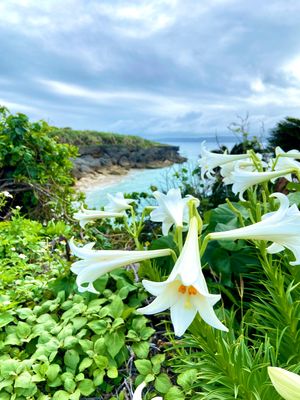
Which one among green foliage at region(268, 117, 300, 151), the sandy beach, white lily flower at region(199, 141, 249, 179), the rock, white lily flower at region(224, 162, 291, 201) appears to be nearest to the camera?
white lily flower at region(224, 162, 291, 201)

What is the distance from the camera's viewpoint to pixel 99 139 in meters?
21.8

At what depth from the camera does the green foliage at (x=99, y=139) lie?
19.7 meters

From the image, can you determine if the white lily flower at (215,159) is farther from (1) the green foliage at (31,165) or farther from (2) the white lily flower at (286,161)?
(1) the green foliage at (31,165)

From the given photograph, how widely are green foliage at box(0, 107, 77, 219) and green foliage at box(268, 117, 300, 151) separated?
2.79 m

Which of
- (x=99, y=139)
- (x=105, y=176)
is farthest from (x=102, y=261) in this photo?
(x=99, y=139)

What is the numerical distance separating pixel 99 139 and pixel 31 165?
17.3 meters

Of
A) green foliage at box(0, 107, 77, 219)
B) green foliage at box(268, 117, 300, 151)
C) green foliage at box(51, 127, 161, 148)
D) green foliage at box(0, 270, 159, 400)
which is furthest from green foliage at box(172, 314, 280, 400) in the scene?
green foliage at box(51, 127, 161, 148)

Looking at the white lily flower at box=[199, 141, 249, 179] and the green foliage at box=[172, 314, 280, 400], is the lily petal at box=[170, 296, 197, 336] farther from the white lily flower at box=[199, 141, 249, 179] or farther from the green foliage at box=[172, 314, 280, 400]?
the white lily flower at box=[199, 141, 249, 179]

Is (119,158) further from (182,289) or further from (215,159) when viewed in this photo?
(182,289)

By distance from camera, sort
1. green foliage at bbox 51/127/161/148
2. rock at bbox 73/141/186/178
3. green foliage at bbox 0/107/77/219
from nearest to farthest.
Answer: green foliage at bbox 0/107/77/219
rock at bbox 73/141/186/178
green foliage at bbox 51/127/161/148

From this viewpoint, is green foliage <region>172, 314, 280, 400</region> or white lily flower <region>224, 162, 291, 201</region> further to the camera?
white lily flower <region>224, 162, 291, 201</region>

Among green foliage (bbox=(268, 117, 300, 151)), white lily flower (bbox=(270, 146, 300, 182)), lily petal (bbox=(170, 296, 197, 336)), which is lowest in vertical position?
lily petal (bbox=(170, 296, 197, 336))

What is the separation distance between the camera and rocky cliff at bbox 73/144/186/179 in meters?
16.2

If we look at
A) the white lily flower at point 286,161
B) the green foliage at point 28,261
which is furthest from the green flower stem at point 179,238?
the green foliage at point 28,261
